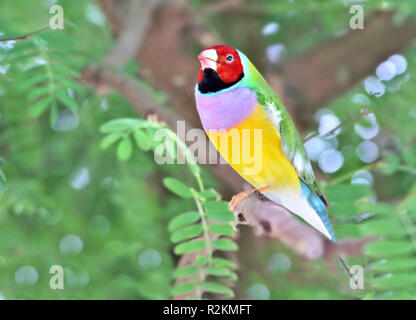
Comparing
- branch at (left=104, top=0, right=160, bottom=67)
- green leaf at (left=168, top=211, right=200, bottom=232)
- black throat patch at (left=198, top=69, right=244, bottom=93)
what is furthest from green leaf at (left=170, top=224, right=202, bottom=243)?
branch at (left=104, top=0, right=160, bottom=67)

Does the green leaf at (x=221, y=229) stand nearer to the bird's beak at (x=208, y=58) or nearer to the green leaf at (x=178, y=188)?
the green leaf at (x=178, y=188)

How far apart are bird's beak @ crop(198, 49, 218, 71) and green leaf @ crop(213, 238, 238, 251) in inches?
10.1

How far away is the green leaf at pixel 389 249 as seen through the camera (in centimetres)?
57

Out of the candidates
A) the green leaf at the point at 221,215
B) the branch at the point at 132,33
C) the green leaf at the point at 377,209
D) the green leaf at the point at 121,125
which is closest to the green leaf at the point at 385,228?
the green leaf at the point at 377,209

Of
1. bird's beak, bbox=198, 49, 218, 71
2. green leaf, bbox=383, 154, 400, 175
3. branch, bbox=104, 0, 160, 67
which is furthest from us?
branch, bbox=104, 0, 160, 67

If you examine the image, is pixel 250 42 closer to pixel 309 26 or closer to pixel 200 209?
pixel 309 26

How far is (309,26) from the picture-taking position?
1583 millimetres

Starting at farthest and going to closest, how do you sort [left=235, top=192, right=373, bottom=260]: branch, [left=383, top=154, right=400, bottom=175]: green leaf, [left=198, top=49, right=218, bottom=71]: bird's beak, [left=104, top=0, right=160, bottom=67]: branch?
[left=104, top=0, right=160, bottom=67]: branch < [left=383, top=154, right=400, bottom=175]: green leaf < [left=235, top=192, right=373, bottom=260]: branch < [left=198, top=49, right=218, bottom=71]: bird's beak

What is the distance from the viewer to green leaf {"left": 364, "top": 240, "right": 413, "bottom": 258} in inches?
22.5

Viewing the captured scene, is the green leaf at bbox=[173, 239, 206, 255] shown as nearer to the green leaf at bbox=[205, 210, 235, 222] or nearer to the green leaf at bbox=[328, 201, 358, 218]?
the green leaf at bbox=[205, 210, 235, 222]


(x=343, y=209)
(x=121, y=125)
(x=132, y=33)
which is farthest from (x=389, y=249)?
(x=132, y=33)

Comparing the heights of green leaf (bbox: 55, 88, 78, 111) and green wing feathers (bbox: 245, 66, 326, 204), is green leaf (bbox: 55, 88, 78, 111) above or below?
above

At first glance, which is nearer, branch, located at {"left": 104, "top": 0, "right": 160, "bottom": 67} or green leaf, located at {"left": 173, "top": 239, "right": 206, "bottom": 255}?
green leaf, located at {"left": 173, "top": 239, "right": 206, "bottom": 255}

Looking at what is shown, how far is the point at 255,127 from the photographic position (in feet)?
2.00
